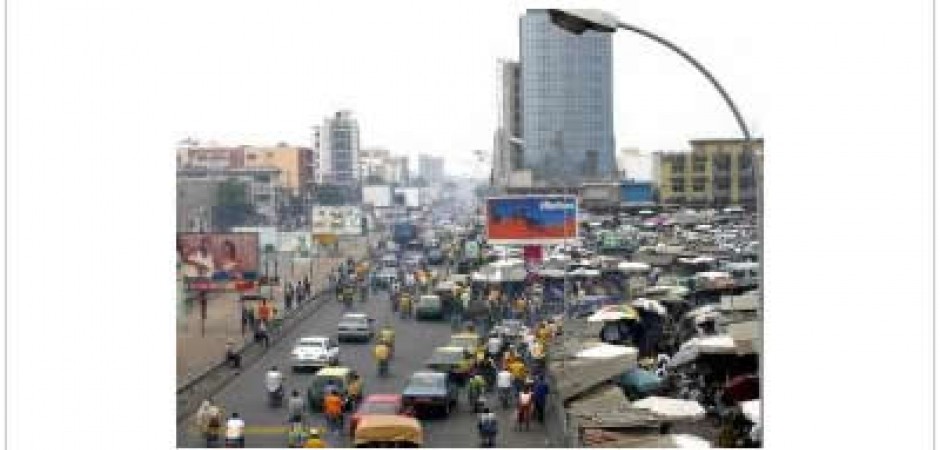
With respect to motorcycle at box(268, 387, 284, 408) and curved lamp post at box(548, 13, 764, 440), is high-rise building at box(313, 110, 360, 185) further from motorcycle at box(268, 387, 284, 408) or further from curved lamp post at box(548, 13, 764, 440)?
curved lamp post at box(548, 13, 764, 440)

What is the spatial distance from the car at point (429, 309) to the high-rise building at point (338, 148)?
109527 millimetres

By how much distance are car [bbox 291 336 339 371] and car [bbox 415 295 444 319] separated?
790 cm

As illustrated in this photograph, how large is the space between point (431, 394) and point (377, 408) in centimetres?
147

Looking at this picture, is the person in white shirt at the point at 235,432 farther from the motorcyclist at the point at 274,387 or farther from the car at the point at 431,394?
the motorcyclist at the point at 274,387

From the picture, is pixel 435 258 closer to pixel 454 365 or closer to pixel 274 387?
pixel 454 365

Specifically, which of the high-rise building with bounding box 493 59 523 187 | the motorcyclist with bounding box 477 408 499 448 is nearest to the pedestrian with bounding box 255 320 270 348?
the motorcyclist with bounding box 477 408 499 448

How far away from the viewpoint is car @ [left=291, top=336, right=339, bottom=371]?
22297 millimetres

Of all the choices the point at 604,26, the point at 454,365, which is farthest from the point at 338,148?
the point at 604,26

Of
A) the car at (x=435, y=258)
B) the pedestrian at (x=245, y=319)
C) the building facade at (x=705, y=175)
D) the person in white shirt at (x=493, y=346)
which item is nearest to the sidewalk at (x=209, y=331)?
the pedestrian at (x=245, y=319)

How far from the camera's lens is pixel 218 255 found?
28.1m

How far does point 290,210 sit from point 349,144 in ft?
180

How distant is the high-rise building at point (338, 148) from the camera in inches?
5546
